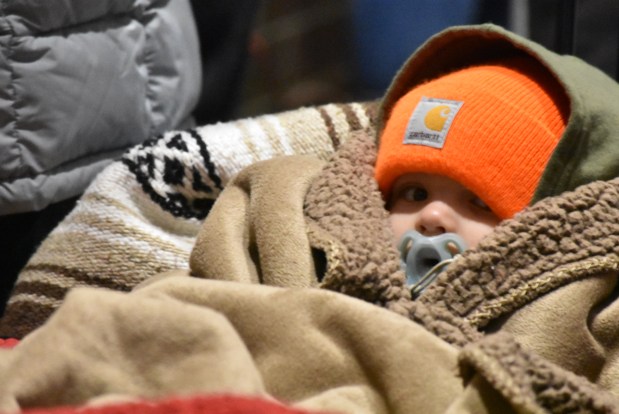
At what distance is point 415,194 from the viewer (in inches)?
38.5

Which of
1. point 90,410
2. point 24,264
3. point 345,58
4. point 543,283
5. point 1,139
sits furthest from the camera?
point 345,58

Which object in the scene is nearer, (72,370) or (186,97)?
(72,370)

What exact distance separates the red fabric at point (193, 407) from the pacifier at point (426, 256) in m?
0.30

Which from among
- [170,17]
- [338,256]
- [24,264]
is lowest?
[24,264]

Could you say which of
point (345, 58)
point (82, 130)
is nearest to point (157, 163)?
point (82, 130)

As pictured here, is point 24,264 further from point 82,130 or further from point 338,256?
point 338,256

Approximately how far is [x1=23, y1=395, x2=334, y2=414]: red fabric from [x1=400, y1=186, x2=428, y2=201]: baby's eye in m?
0.39

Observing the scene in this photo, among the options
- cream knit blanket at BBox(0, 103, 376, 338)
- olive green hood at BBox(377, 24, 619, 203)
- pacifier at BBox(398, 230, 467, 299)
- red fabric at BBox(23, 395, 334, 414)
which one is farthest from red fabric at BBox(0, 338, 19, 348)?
olive green hood at BBox(377, 24, 619, 203)

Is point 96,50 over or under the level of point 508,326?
over

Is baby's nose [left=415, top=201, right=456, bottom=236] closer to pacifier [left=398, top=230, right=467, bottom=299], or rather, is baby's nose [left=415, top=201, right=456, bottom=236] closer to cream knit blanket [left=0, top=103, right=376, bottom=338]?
pacifier [left=398, top=230, right=467, bottom=299]

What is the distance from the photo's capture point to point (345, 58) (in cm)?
226

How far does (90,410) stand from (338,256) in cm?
31

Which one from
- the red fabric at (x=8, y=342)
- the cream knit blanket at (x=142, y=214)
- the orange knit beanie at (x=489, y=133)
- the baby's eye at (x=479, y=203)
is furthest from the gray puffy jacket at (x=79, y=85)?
the baby's eye at (x=479, y=203)

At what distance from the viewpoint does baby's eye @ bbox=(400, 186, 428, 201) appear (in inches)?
38.3
